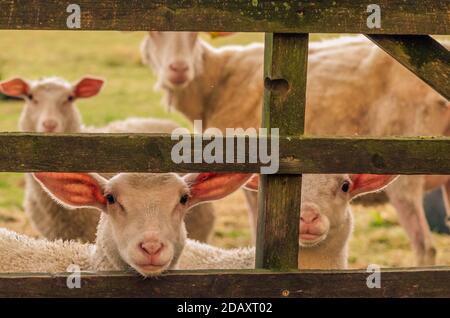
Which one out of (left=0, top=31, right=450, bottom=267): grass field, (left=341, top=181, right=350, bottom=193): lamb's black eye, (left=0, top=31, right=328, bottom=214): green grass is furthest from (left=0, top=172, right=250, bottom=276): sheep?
(left=0, top=31, right=328, bottom=214): green grass

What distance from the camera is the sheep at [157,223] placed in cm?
391

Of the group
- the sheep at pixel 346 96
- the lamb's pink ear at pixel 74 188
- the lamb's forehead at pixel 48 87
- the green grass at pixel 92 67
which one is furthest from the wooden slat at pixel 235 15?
the green grass at pixel 92 67

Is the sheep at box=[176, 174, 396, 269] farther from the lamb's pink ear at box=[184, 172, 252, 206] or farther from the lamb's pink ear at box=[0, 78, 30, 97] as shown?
the lamb's pink ear at box=[0, 78, 30, 97]

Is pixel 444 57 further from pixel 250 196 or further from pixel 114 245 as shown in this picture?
pixel 250 196

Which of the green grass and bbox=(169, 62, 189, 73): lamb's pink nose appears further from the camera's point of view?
the green grass

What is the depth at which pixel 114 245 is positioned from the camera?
4223 mm

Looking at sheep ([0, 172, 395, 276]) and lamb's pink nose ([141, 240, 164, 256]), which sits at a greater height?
sheep ([0, 172, 395, 276])

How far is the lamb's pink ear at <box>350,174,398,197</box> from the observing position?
4367 millimetres

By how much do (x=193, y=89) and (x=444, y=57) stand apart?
488cm

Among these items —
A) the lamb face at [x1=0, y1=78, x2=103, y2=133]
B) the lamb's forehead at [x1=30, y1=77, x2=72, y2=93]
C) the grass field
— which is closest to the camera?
the lamb face at [x1=0, y1=78, x2=103, y2=133]

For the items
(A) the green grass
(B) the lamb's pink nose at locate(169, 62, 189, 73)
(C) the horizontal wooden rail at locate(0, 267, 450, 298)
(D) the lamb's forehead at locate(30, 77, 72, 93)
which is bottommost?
(C) the horizontal wooden rail at locate(0, 267, 450, 298)

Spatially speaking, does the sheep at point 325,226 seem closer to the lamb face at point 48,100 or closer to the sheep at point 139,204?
the sheep at point 139,204

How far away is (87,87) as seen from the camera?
795cm

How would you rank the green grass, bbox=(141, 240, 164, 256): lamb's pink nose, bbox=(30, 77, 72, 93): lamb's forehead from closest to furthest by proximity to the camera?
bbox=(141, 240, 164, 256): lamb's pink nose → bbox=(30, 77, 72, 93): lamb's forehead → the green grass
